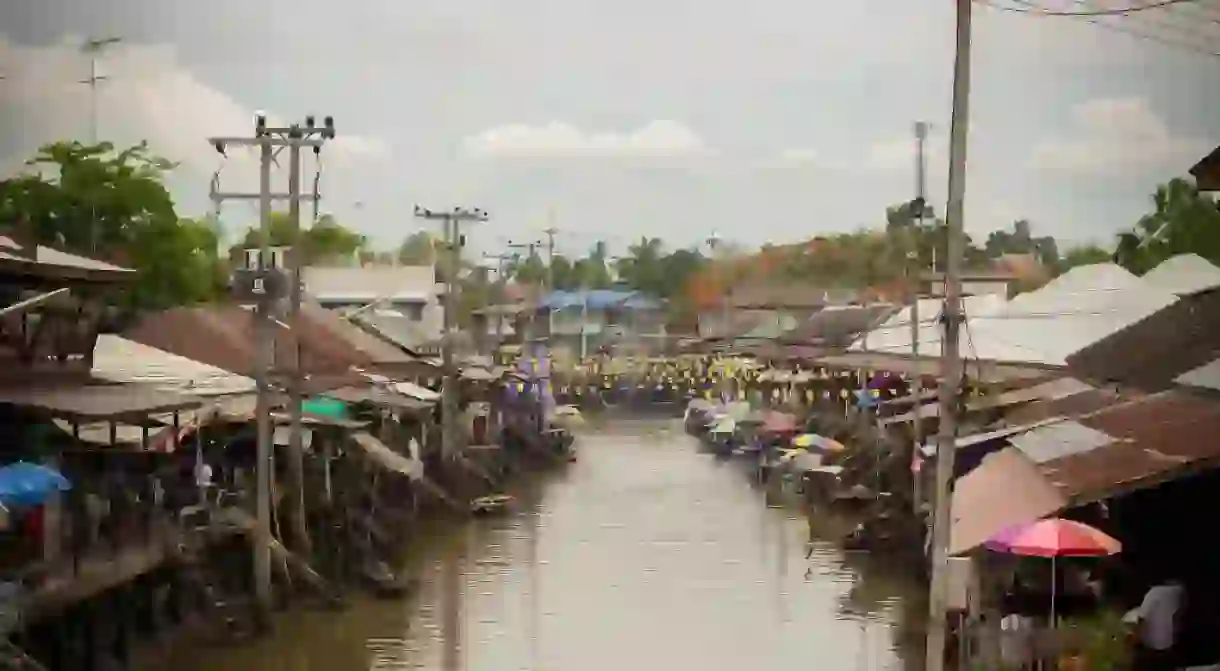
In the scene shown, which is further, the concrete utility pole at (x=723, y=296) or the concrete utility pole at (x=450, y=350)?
the concrete utility pole at (x=723, y=296)

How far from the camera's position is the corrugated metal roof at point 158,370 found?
2057cm

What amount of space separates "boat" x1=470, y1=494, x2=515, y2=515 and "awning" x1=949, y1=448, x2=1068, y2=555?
1758 cm

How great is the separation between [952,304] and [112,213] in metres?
25.1

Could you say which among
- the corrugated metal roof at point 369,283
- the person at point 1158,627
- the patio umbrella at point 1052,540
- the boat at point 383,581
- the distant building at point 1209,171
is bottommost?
the boat at point 383,581

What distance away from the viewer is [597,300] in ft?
309

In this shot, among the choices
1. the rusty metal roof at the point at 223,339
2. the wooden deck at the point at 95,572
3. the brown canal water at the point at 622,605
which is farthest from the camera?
the rusty metal roof at the point at 223,339

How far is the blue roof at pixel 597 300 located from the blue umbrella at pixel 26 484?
7560 cm

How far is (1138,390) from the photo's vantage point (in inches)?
687

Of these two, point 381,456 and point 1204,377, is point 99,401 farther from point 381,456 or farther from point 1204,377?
point 381,456

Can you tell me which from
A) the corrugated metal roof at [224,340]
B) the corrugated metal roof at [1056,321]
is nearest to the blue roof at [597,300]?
the corrugated metal roof at [1056,321]

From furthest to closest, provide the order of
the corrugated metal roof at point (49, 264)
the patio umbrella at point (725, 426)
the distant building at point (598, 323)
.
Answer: the distant building at point (598, 323) → the patio umbrella at point (725, 426) → the corrugated metal roof at point (49, 264)

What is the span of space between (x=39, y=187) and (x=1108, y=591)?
26.3m

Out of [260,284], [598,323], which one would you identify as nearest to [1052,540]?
[260,284]

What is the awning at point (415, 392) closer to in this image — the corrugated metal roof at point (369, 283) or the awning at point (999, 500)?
the awning at point (999, 500)
